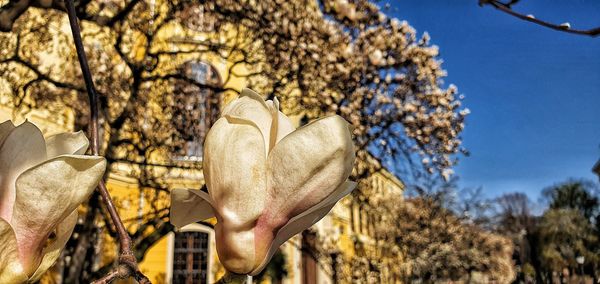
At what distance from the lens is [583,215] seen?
37906mm

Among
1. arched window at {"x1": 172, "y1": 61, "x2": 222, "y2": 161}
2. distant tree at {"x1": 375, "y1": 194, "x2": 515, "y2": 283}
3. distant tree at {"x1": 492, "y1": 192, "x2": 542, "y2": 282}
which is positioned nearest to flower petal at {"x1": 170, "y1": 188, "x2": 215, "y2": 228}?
arched window at {"x1": 172, "y1": 61, "x2": 222, "y2": 161}

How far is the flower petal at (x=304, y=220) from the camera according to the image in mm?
450

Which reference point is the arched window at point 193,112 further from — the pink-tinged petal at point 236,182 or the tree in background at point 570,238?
the tree in background at point 570,238

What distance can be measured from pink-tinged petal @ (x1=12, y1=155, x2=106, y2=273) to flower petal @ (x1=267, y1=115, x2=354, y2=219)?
15cm

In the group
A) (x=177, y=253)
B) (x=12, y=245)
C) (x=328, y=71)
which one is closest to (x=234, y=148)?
(x=12, y=245)

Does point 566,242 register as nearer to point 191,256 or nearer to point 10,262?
point 191,256

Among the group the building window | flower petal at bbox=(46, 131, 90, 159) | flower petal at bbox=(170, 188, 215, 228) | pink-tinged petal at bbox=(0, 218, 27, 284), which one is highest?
the building window

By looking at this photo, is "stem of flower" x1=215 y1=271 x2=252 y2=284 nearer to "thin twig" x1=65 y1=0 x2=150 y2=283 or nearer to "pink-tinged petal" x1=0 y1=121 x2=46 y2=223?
"thin twig" x1=65 y1=0 x2=150 y2=283

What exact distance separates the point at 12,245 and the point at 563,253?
3856 cm

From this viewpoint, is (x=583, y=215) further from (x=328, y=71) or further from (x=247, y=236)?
(x=247, y=236)

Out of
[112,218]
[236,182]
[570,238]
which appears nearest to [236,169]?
[236,182]

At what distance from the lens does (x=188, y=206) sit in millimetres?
493

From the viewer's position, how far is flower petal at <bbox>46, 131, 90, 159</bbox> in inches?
18.8

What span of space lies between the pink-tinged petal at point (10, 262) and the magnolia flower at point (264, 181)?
0.15 m
